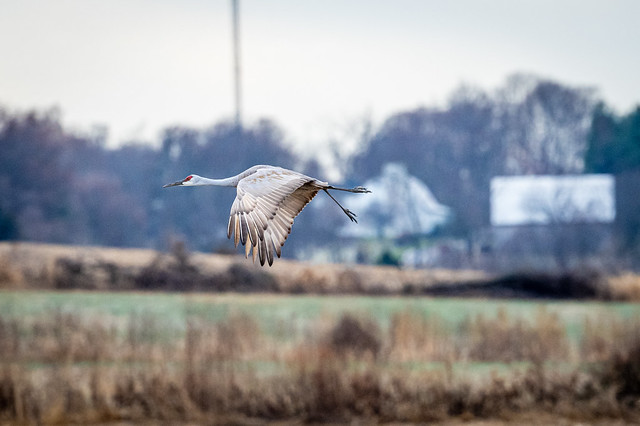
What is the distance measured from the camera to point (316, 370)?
2770 cm

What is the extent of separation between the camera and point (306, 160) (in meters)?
41.7

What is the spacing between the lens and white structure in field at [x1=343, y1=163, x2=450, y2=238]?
5584 centimetres

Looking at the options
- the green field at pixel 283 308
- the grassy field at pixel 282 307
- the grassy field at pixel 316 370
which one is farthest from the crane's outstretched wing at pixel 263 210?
the grassy field at pixel 282 307

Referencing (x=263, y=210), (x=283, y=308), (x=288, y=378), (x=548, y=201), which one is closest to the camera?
(x=263, y=210)

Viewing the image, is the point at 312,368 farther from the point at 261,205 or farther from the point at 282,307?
the point at 261,205

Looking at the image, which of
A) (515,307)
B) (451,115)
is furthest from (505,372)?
(451,115)

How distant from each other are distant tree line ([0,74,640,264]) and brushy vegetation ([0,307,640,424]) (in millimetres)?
21257

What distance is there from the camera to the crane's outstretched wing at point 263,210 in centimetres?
730

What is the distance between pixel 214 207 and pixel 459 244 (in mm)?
16057

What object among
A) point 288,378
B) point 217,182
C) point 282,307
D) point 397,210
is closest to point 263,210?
point 217,182

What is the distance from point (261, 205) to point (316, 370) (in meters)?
20.7

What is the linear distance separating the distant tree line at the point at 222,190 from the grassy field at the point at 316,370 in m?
20.1

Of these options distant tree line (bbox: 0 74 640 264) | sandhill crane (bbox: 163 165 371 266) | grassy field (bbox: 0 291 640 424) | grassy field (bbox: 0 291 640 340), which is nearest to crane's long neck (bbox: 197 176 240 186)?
sandhill crane (bbox: 163 165 371 266)

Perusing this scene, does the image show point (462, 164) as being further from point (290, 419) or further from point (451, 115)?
point (290, 419)
